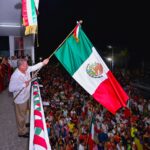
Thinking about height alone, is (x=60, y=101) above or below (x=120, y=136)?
above

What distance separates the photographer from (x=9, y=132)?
6.27 meters

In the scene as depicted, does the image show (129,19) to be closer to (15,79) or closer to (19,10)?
(19,10)

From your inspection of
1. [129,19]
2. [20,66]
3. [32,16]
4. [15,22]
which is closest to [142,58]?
[129,19]

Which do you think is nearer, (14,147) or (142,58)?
(14,147)

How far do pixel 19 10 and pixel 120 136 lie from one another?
7044mm

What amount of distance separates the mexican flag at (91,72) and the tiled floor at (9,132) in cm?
183

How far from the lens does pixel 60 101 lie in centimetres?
1609

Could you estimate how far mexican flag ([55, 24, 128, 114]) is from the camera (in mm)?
5676

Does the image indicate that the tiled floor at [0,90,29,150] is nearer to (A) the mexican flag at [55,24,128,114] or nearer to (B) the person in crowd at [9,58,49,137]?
(B) the person in crowd at [9,58,49,137]

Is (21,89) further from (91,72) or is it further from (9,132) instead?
(91,72)

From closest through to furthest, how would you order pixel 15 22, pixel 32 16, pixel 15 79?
pixel 15 79 → pixel 32 16 → pixel 15 22

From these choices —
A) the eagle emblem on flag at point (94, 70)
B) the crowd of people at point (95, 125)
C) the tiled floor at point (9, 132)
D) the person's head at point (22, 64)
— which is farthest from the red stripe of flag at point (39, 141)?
the crowd of people at point (95, 125)

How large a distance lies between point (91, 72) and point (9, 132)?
243 cm

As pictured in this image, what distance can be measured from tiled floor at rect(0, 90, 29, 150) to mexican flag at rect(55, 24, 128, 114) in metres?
1.83
